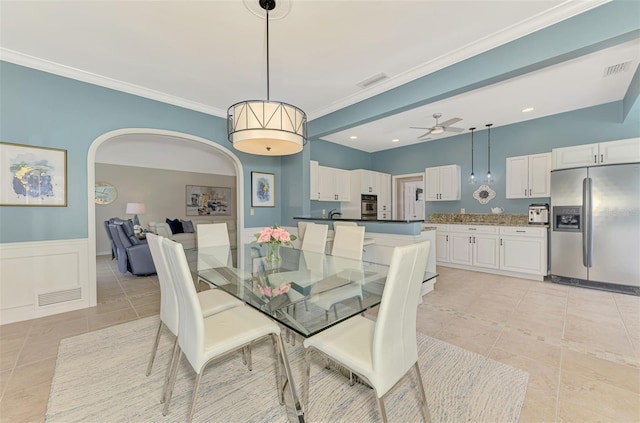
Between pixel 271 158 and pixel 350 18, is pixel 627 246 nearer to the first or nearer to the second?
pixel 350 18

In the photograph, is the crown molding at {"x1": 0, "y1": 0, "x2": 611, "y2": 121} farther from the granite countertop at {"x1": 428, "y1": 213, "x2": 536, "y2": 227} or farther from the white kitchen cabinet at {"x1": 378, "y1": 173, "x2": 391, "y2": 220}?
the granite countertop at {"x1": 428, "y1": 213, "x2": 536, "y2": 227}

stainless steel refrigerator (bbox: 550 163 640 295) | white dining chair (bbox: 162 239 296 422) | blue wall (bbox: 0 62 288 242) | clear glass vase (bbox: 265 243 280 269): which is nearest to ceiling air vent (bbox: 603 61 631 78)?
stainless steel refrigerator (bbox: 550 163 640 295)

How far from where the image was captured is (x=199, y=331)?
133 cm

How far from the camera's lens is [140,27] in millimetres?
2221

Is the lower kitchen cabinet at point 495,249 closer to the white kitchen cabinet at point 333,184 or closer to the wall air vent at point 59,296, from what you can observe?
the white kitchen cabinet at point 333,184

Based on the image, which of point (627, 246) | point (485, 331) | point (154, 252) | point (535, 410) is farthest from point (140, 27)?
point (627, 246)

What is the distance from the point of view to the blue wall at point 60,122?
2664 millimetres

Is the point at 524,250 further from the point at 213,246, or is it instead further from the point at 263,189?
the point at 213,246

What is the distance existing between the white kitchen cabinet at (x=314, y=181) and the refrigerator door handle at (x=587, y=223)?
A: 13.6 ft

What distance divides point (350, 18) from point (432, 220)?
4.71 m

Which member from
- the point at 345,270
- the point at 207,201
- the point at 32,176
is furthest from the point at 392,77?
the point at 207,201

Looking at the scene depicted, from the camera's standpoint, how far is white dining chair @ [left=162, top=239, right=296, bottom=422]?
133 cm

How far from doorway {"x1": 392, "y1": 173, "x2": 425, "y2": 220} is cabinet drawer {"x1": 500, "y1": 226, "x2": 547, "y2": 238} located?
2.24 metres

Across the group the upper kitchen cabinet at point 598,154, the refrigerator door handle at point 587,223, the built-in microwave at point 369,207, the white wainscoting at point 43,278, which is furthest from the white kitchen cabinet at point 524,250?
the white wainscoting at point 43,278
